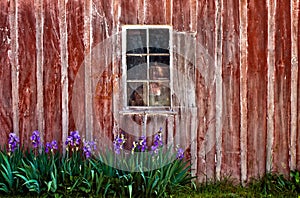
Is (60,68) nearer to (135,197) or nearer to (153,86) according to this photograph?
(153,86)

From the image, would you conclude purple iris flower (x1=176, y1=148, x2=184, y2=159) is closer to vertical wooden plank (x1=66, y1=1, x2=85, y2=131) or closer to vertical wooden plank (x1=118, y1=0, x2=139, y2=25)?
vertical wooden plank (x1=66, y1=1, x2=85, y2=131)

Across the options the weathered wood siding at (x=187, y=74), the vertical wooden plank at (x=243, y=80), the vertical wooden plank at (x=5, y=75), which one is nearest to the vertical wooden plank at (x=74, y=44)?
the weathered wood siding at (x=187, y=74)

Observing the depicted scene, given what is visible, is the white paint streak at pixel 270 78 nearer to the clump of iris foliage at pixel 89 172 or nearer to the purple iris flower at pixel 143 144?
the clump of iris foliage at pixel 89 172

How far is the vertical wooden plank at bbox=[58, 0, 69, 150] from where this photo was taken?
19.2 feet

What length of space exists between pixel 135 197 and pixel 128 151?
82 cm

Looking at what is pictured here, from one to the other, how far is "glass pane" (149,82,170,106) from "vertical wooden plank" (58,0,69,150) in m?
1.12

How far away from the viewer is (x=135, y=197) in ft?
17.2

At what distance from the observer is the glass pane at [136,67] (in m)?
5.94

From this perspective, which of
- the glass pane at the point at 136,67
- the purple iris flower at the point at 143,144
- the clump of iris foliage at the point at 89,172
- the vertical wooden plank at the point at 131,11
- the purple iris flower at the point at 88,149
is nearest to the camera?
the clump of iris foliage at the point at 89,172

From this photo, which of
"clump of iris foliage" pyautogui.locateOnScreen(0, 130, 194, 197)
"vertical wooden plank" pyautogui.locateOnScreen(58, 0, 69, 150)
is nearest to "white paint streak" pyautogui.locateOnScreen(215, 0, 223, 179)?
"clump of iris foliage" pyautogui.locateOnScreen(0, 130, 194, 197)

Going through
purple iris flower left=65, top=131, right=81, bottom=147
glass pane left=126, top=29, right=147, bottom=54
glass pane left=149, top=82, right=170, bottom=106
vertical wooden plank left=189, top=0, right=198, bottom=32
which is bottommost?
purple iris flower left=65, top=131, right=81, bottom=147

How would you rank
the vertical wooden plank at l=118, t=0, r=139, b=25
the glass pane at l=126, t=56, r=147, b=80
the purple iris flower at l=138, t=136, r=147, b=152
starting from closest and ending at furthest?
the purple iris flower at l=138, t=136, r=147, b=152
the vertical wooden plank at l=118, t=0, r=139, b=25
the glass pane at l=126, t=56, r=147, b=80

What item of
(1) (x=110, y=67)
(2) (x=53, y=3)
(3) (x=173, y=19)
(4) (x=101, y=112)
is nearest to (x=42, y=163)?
(4) (x=101, y=112)

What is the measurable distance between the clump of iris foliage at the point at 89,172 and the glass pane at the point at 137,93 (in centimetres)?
51
